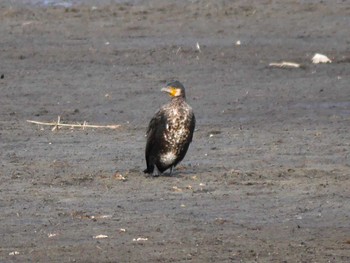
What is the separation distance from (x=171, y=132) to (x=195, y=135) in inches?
91.2

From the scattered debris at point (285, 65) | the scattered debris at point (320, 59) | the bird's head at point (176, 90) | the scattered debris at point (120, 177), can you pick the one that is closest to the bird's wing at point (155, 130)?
the bird's head at point (176, 90)

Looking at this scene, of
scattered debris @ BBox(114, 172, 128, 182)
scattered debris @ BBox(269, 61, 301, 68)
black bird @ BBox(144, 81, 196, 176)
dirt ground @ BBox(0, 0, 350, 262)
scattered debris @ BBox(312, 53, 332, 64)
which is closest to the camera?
dirt ground @ BBox(0, 0, 350, 262)

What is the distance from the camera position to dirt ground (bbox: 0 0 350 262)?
9.79 meters

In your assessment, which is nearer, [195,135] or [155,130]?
[155,130]

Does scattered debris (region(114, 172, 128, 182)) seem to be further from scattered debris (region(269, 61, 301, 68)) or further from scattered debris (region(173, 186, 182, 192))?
scattered debris (region(269, 61, 301, 68))

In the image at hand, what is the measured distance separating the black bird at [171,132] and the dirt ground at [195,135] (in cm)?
19

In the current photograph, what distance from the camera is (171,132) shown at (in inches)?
488

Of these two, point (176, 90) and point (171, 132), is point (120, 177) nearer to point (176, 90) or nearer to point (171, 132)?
point (171, 132)

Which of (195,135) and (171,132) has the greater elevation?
(171,132)

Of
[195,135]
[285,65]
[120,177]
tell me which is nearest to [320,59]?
[285,65]

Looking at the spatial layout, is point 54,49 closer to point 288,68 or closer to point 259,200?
point 288,68

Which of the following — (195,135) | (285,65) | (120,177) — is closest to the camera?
(120,177)

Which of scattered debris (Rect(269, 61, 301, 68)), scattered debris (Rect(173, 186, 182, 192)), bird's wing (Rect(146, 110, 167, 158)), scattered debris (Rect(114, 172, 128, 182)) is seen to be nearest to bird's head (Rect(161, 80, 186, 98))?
bird's wing (Rect(146, 110, 167, 158))

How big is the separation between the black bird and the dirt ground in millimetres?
193
